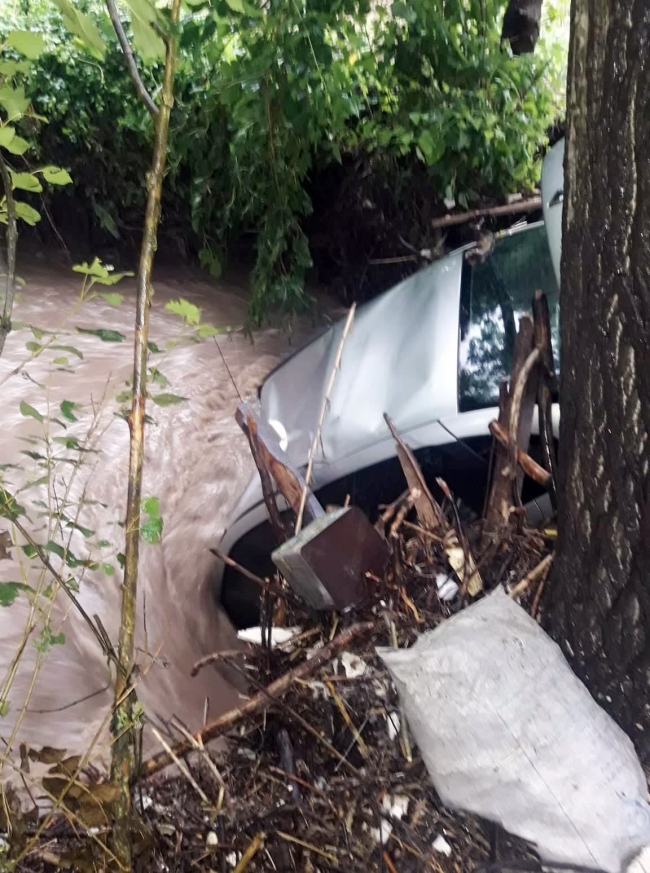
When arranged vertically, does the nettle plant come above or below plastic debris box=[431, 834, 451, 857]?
above

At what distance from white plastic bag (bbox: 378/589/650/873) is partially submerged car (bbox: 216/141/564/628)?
716 mm

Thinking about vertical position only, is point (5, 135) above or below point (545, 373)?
above

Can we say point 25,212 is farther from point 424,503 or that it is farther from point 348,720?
point 348,720

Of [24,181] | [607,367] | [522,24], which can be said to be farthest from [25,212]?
[522,24]

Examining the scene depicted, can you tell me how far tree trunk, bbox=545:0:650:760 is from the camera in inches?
37.6

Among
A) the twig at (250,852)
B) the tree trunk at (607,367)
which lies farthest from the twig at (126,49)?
the twig at (250,852)

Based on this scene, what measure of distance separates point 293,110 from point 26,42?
2117 millimetres

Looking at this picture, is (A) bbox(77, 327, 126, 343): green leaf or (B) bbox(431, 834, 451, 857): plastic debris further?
(A) bbox(77, 327, 126, 343): green leaf

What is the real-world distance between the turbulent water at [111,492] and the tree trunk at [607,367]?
975 mm

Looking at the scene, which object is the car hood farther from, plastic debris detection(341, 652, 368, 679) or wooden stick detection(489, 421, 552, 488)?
plastic debris detection(341, 652, 368, 679)

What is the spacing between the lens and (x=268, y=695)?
1.41 meters

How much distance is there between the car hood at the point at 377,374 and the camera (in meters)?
2.23

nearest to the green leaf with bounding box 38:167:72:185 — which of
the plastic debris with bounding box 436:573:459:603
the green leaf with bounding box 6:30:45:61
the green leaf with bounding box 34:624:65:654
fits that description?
the green leaf with bounding box 6:30:45:61

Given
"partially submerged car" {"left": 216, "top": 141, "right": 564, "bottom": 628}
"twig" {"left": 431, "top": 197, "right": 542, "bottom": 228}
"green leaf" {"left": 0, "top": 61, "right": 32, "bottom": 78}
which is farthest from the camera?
"twig" {"left": 431, "top": 197, "right": 542, "bottom": 228}
